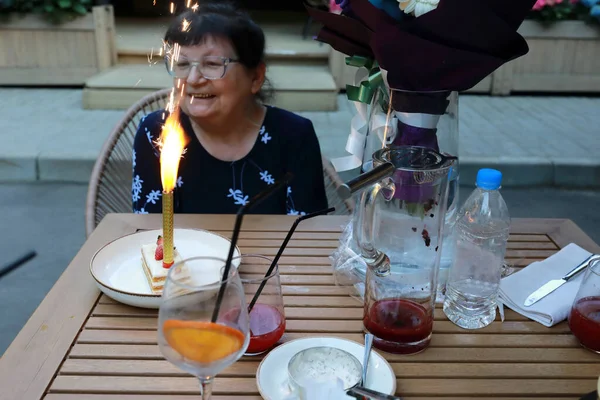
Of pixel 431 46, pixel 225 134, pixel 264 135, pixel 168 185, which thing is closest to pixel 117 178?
pixel 225 134

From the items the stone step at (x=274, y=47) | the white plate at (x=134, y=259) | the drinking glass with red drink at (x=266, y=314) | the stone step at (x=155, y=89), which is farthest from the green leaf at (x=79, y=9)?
the drinking glass with red drink at (x=266, y=314)

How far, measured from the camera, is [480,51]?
3.63ft

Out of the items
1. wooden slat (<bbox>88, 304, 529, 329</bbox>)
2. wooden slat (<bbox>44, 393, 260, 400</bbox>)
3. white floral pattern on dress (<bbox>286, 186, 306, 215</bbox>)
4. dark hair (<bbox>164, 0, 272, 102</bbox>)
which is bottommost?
white floral pattern on dress (<bbox>286, 186, 306, 215</bbox>)

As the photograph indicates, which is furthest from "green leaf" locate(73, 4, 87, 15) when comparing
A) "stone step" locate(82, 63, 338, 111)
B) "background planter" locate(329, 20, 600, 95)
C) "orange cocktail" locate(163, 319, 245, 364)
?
"orange cocktail" locate(163, 319, 245, 364)

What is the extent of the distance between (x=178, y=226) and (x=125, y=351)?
0.55m

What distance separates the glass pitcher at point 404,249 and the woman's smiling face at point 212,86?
0.91 meters

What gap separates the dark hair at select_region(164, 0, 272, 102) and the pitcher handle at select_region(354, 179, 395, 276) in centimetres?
98

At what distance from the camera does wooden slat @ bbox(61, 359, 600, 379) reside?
3.20 ft

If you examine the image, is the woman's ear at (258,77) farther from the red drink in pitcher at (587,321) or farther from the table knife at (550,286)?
the red drink in pitcher at (587,321)

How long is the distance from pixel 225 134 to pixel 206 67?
0.24 metres

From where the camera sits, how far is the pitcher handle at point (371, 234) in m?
0.99

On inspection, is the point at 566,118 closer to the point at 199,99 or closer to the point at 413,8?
the point at 199,99

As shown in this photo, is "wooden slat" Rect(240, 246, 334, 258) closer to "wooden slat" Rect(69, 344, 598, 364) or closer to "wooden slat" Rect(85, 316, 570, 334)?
"wooden slat" Rect(85, 316, 570, 334)

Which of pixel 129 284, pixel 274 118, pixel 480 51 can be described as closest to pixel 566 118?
pixel 274 118
